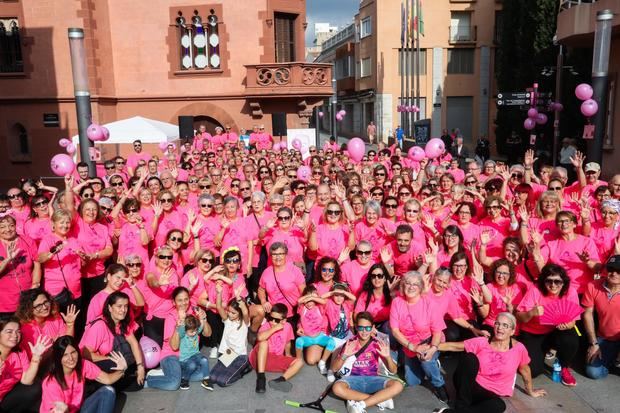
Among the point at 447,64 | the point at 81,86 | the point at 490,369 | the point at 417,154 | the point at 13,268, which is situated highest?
the point at 447,64

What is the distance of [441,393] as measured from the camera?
5215 mm

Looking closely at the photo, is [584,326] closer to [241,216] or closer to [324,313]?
[324,313]

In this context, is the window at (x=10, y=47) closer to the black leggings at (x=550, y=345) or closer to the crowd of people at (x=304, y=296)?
the crowd of people at (x=304, y=296)

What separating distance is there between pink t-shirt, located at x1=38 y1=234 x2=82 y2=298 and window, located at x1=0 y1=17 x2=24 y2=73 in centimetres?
1488

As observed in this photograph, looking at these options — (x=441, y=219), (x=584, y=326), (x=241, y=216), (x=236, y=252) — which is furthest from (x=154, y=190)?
(x=584, y=326)

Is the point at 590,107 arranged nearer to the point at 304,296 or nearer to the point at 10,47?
the point at 304,296

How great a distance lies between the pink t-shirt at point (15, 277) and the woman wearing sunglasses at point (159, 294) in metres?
1.28

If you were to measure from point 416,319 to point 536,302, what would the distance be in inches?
51.7

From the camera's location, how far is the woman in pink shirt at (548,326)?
17.7ft

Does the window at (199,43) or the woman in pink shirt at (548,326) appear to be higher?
the window at (199,43)

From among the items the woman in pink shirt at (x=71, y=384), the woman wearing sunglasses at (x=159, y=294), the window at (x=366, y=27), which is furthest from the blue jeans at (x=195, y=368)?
the window at (x=366, y=27)

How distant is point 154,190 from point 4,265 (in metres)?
2.81

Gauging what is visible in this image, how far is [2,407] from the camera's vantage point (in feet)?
14.6

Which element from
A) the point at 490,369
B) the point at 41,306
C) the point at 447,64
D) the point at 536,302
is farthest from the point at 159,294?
the point at 447,64
